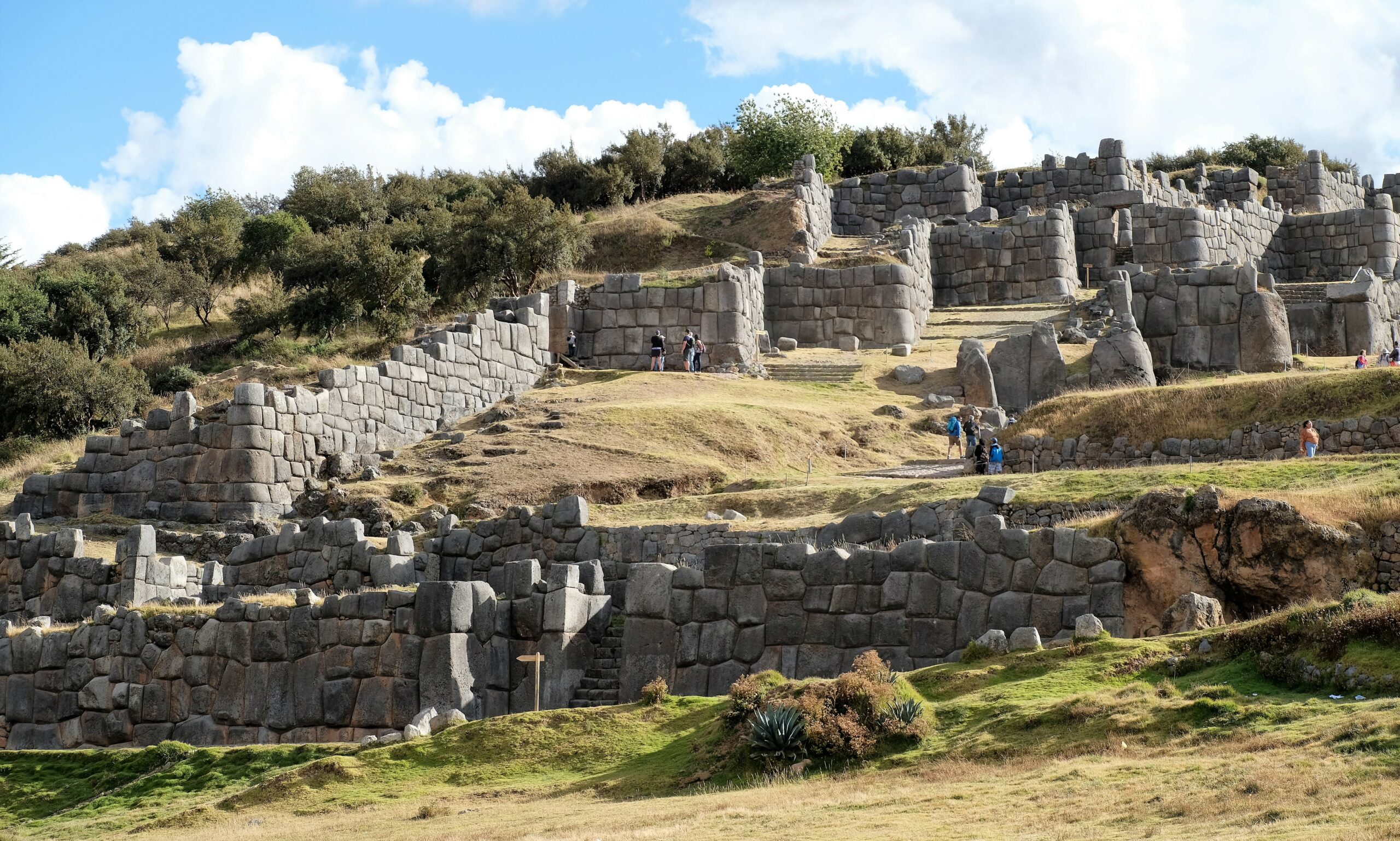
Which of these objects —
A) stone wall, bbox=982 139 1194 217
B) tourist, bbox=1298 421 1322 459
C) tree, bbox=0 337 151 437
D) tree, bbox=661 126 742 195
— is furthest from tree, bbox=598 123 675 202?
tourist, bbox=1298 421 1322 459

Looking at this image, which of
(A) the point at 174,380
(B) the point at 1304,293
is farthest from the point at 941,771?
(A) the point at 174,380

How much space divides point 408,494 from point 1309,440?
51.7 feet

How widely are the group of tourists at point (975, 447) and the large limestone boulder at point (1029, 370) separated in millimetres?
1952

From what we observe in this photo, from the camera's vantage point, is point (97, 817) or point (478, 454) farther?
point (478, 454)

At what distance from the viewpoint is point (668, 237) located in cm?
5559

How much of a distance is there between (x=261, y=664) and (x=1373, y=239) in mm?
41608

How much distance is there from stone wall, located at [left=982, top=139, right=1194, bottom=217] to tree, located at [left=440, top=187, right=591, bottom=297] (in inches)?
632

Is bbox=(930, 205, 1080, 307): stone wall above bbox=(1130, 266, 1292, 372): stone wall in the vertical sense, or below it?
above

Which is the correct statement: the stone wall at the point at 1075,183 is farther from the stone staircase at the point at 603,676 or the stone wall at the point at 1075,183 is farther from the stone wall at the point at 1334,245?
the stone staircase at the point at 603,676

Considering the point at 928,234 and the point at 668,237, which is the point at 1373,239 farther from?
the point at 668,237

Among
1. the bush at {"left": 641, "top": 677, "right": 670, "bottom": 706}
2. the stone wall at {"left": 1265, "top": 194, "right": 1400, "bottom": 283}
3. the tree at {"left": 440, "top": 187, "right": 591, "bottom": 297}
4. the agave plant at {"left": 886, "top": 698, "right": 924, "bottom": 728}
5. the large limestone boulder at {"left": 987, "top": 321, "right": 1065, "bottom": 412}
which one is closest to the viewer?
the agave plant at {"left": 886, "top": 698, "right": 924, "bottom": 728}

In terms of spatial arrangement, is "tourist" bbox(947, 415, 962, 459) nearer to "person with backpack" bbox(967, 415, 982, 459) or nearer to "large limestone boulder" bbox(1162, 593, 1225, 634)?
"person with backpack" bbox(967, 415, 982, 459)

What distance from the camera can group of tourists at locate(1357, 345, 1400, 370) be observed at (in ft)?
127

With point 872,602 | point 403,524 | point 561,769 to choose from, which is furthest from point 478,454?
point 561,769
